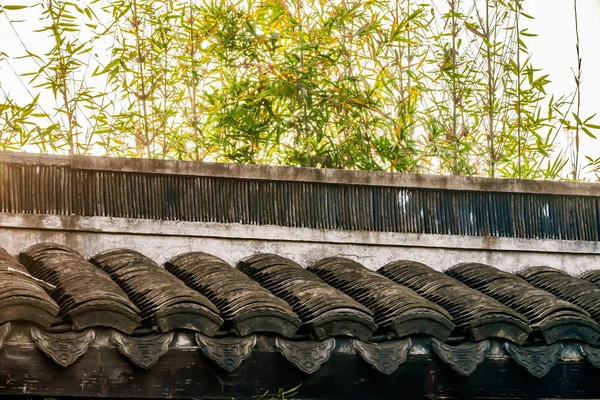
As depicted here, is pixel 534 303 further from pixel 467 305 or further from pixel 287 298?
pixel 287 298

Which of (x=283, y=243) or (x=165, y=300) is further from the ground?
(x=283, y=243)

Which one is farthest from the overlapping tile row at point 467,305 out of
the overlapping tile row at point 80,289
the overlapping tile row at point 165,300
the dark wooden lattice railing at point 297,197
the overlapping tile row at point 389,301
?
the overlapping tile row at point 80,289

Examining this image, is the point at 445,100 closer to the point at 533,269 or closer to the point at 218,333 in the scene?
the point at 533,269

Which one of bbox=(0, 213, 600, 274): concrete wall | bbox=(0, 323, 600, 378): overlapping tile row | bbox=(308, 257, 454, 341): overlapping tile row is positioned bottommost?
bbox=(0, 323, 600, 378): overlapping tile row

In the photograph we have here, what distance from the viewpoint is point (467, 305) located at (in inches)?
158

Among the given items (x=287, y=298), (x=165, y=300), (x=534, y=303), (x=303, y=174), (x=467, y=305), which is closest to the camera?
(x=165, y=300)

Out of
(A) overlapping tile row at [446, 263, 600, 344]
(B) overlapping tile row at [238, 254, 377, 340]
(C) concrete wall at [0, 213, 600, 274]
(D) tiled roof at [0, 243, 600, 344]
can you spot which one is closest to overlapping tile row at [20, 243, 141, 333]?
(D) tiled roof at [0, 243, 600, 344]

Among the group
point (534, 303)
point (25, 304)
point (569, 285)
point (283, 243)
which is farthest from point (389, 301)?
point (25, 304)

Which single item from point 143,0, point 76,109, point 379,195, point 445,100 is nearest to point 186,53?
point 143,0

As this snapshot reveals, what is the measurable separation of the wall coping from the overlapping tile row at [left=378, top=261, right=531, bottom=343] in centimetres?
48

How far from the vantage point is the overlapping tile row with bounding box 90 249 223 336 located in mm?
3443

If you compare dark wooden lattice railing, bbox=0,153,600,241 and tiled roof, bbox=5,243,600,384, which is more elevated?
dark wooden lattice railing, bbox=0,153,600,241

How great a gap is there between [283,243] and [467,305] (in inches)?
35.8

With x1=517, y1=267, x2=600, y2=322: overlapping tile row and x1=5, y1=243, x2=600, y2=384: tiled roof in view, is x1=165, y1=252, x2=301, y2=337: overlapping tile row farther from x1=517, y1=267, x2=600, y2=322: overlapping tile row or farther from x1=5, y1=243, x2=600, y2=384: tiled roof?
x1=517, y1=267, x2=600, y2=322: overlapping tile row
